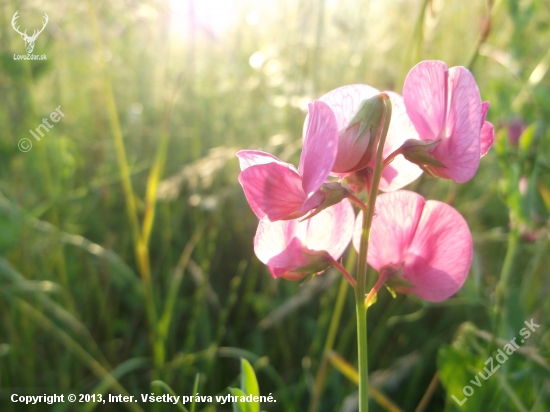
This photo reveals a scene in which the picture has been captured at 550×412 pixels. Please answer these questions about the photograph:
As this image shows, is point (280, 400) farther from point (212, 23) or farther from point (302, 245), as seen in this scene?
point (212, 23)

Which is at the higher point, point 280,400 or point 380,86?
point 380,86

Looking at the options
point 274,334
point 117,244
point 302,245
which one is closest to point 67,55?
point 117,244

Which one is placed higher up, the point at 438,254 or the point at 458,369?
the point at 438,254

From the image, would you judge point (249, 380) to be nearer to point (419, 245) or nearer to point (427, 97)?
point (419, 245)

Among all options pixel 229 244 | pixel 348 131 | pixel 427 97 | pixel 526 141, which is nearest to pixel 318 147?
pixel 348 131

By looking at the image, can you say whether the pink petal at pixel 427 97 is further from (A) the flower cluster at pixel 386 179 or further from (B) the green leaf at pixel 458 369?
(B) the green leaf at pixel 458 369

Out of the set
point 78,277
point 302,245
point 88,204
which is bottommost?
point 78,277
